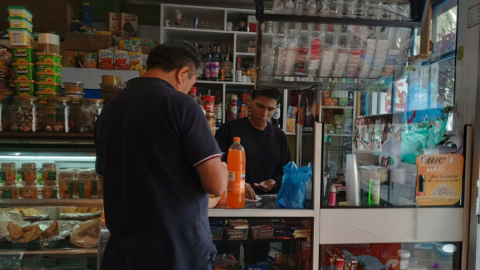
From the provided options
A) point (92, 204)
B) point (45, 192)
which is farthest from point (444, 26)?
point (45, 192)

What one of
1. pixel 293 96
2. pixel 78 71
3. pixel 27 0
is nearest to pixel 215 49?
pixel 293 96

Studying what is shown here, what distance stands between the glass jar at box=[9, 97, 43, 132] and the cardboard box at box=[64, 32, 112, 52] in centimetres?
216

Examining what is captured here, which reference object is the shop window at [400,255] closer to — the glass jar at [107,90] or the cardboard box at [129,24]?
the glass jar at [107,90]

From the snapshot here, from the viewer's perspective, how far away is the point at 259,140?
299 cm

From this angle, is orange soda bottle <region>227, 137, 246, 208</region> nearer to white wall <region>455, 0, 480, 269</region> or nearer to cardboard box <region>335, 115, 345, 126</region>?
white wall <region>455, 0, 480, 269</region>

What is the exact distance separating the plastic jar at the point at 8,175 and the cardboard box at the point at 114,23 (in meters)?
2.92

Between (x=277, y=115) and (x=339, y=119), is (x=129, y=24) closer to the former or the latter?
(x=277, y=115)

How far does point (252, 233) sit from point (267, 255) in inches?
12.4

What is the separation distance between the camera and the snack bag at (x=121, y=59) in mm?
3711

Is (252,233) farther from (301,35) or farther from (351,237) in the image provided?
(301,35)

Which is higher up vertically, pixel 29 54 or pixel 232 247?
pixel 29 54

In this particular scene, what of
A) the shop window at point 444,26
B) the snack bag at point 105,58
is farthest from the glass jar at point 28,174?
the shop window at point 444,26

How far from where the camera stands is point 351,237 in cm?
197

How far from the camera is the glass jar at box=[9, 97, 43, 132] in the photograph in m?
2.09
